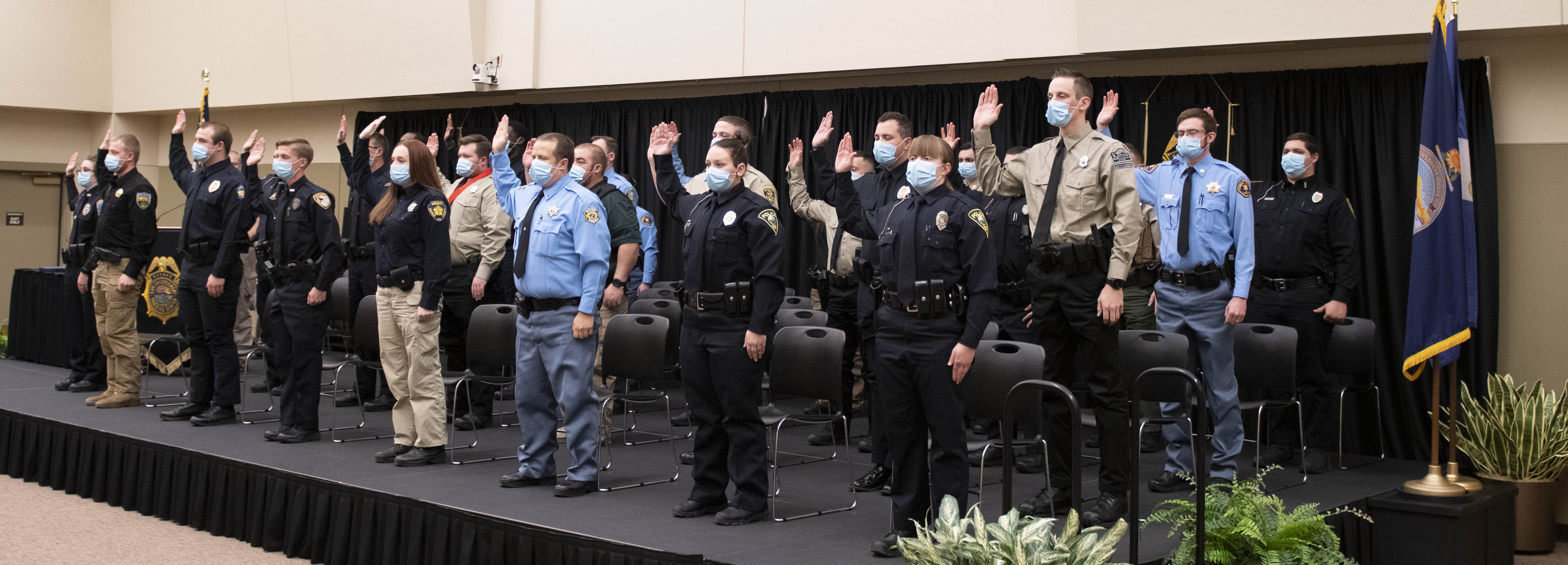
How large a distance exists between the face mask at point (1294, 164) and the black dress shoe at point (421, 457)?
4.42 m

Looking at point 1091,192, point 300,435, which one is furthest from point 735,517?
point 300,435

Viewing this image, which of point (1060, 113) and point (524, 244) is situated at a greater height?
point (1060, 113)

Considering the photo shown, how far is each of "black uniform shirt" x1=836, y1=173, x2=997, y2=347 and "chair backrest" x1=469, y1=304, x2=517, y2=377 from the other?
2417 mm

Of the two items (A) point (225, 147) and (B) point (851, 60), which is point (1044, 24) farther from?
(A) point (225, 147)

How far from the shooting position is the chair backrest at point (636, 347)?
535cm

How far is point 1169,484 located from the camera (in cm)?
520

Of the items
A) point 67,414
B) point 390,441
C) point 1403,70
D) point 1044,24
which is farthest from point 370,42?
point 1403,70

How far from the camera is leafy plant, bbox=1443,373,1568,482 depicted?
18.0 feet

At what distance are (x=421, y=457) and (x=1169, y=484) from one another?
344cm

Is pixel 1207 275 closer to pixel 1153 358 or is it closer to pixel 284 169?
pixel 1153 358

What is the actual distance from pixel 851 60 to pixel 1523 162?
13.2 ft

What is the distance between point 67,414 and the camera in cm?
696

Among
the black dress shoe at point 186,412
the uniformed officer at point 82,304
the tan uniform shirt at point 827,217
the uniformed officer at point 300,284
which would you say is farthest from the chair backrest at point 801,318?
the uniformed officer at point 82,304

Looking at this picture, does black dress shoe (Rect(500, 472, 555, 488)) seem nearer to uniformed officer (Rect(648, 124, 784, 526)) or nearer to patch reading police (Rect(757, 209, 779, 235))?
uniformed officer (Rect(648, 124, 784, 526))
